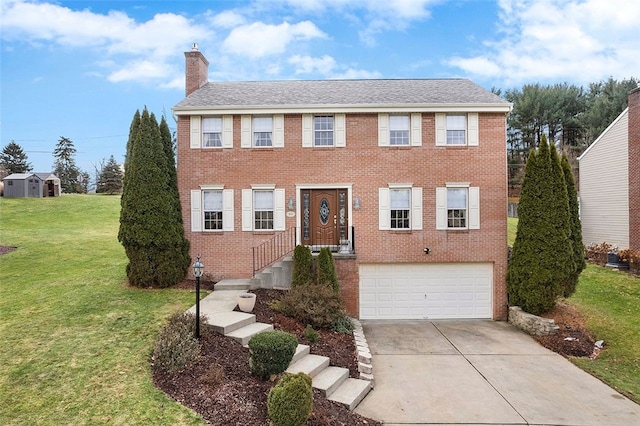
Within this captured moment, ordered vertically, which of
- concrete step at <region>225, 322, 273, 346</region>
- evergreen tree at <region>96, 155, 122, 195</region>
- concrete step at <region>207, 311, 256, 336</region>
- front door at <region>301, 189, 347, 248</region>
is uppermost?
evergreen tree at <region>96, 155, 122, 195</region>

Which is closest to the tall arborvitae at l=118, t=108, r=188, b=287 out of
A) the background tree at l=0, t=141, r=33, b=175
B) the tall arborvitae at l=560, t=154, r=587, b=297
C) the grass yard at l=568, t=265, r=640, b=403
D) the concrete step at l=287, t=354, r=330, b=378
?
the concrete step at l=287, t=354, r=330, b=378

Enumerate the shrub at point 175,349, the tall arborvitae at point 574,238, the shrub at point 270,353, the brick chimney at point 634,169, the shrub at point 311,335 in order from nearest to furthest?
the shrub at point 270,353 → the shrub at point 175,349 → the shrub at point 311,335 → the tall arborvitae at point 574,238 → the brick chimney at point 634,169

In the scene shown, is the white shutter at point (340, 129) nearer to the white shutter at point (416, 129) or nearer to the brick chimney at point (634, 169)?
the white shutter at point (416, 129)

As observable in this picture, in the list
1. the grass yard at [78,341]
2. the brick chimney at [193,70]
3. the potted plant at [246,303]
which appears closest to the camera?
the grass yard at [78,341]

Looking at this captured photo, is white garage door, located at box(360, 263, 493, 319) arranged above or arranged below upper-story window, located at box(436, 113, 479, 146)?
below

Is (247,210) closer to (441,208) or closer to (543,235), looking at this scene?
(441,208)

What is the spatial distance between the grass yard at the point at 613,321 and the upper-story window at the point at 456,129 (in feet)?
21.4

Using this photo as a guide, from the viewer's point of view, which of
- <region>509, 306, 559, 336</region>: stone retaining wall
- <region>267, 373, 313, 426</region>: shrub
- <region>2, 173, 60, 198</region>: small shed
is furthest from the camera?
<region>2, 173, 60, 198</region>: small shed

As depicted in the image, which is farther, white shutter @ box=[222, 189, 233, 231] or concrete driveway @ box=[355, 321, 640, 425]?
white shutter @ box=[222, 189, 233, 231]

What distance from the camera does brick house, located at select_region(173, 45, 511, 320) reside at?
39.3ft

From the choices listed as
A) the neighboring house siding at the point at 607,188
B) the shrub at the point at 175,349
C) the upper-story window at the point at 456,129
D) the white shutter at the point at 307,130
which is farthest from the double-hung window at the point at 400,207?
the neighboring house siding at the point at 607,188

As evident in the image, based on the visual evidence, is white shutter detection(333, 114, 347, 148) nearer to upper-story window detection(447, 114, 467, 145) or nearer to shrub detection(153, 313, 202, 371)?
upper-story window detection(447, 114, 467, 145)

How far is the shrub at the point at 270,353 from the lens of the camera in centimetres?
570

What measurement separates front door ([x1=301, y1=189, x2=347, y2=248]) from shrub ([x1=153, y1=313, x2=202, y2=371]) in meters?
6.09
